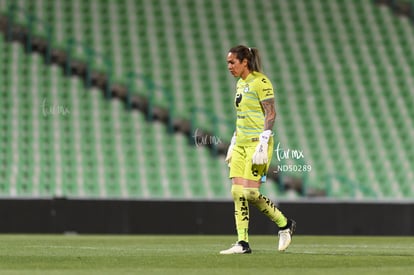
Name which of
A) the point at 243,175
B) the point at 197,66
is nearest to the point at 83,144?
the point at 197,66

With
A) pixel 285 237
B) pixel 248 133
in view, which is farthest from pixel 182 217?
pixel 248 133

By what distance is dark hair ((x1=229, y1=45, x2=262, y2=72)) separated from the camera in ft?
33.1

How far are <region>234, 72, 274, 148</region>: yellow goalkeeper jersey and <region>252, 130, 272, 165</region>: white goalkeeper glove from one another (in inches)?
7.9

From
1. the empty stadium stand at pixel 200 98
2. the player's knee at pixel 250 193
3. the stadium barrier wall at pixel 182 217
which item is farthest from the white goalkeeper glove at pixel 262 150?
the empty stadium stand at pixel 200 98

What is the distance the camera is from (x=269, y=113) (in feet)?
32.8

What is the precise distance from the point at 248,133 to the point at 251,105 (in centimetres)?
26

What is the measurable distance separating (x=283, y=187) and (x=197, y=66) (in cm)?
401

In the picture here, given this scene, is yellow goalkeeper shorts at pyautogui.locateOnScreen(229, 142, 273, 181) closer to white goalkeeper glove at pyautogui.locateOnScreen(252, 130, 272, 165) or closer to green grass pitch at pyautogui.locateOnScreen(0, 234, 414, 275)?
white goalkeeper glove at pyautogui.locateOnScreen(252, 130, 272, 165)

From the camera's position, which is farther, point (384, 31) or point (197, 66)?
point (384, 31)

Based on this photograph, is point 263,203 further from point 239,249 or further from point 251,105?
point 251,105

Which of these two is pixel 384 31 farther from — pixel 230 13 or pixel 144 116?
pixel 144 116

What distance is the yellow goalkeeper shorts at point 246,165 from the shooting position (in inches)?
396

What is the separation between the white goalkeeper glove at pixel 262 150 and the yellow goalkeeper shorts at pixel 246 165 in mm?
127

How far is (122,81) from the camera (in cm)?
2184
